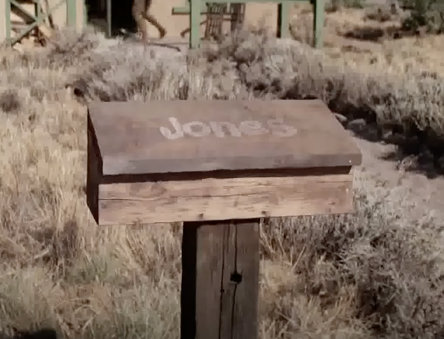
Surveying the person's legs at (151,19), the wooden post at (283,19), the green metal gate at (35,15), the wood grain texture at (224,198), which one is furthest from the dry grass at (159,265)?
the person's legs at (151,19)

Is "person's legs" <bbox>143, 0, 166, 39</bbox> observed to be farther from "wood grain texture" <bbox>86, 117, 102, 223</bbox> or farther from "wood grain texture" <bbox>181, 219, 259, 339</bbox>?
"wood grain texture" <bbox>181, 219, 259, 339</bbox>

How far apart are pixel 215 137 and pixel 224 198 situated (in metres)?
0.19

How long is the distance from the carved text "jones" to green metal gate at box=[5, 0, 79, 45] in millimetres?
10266

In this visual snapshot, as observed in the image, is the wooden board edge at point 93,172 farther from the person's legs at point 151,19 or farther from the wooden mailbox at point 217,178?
the person's legs at point 151,19

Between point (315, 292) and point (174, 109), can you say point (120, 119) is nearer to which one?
point (174, 109)

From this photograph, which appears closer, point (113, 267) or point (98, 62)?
point (113, 267)

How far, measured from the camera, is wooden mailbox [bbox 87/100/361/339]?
264 centimetres

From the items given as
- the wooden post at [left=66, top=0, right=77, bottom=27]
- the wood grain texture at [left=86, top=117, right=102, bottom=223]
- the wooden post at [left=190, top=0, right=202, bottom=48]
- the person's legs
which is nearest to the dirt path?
the wood grain texture at [left=86, top=117, right=102, bottom=223]

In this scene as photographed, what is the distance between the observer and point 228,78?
32.7ft

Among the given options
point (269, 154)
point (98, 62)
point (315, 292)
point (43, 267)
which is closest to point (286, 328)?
point (315, 292)

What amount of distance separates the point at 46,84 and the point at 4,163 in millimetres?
3236

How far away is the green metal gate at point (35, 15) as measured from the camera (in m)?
12.7

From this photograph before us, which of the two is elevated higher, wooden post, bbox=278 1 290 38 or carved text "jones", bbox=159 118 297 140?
carved text "jones", bbox=159 118 297 140

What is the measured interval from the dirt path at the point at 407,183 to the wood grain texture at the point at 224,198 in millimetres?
2905
